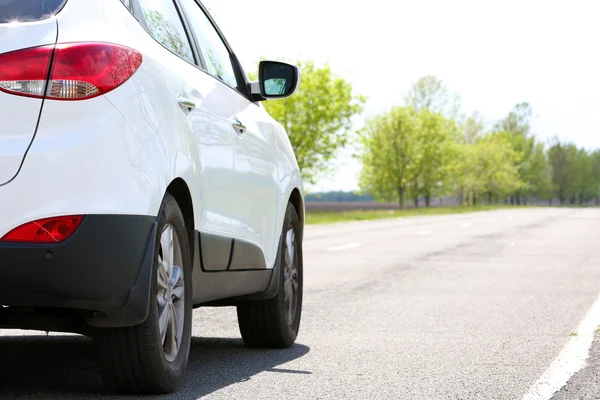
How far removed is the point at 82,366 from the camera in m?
5.26

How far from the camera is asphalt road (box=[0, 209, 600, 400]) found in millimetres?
4824

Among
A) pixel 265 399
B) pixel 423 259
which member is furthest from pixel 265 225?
pixel 423 259

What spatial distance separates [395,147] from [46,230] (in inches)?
3462

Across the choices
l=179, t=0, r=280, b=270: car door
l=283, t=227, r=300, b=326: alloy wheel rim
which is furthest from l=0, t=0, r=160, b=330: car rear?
l=283, t=227, r=300, b=326: alloy wheel rim

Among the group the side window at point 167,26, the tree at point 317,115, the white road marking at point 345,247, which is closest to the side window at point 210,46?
the side window at point 167,26

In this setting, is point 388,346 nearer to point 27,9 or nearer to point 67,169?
point 67,169

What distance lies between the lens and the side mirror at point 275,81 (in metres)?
6.03

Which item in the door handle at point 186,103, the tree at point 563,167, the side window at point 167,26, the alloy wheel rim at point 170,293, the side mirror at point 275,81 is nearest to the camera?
the alloy wheel rim at point 170,293

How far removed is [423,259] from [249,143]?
10195 millimetres

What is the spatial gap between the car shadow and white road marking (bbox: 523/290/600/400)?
1.20 metres

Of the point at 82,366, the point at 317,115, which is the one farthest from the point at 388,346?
the point at 317,115

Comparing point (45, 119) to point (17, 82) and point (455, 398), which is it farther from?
point (455, 398)

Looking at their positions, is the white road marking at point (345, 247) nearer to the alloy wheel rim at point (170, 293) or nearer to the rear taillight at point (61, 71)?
the alloy wheel rim at point (170, 293)

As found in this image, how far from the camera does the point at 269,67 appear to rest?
6.07 meters
